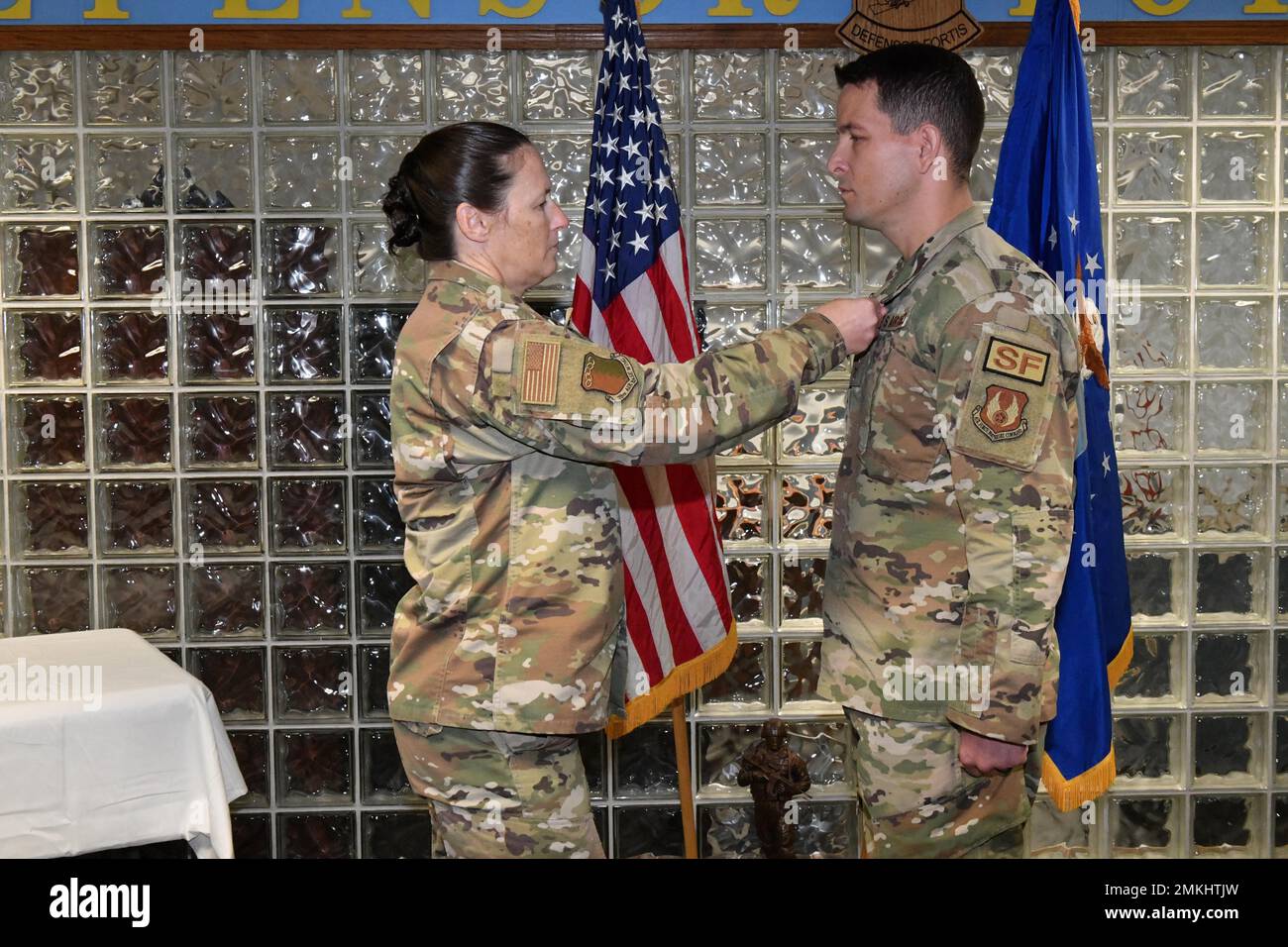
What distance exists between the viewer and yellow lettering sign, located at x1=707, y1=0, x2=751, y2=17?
3213mm

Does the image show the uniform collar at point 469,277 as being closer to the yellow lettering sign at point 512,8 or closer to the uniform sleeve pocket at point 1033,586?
the uniform sleeve pocket at point 1033,586

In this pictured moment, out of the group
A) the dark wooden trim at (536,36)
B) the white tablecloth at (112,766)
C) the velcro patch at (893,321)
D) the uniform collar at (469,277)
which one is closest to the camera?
the uniform collar at (469,277)

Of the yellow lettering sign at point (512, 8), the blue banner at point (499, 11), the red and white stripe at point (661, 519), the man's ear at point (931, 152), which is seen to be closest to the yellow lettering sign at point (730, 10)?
the blue banner at point (499, 11)

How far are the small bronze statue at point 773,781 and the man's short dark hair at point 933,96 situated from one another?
1376mm

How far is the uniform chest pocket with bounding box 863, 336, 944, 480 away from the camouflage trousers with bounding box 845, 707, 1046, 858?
1.31ft

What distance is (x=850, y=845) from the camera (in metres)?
3.34

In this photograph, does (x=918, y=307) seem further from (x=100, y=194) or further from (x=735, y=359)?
(x=100, y=194)

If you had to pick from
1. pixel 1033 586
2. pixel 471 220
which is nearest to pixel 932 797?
pixel 1033 586

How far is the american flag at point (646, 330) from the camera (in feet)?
8.30

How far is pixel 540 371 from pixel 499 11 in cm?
195

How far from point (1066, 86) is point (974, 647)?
1291 mm

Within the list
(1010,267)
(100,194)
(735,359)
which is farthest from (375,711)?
(1010,267)

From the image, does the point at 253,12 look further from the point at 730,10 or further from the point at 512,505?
the point at 512,505

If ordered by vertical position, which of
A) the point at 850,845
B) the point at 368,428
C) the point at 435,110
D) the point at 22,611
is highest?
the point at 435,110
